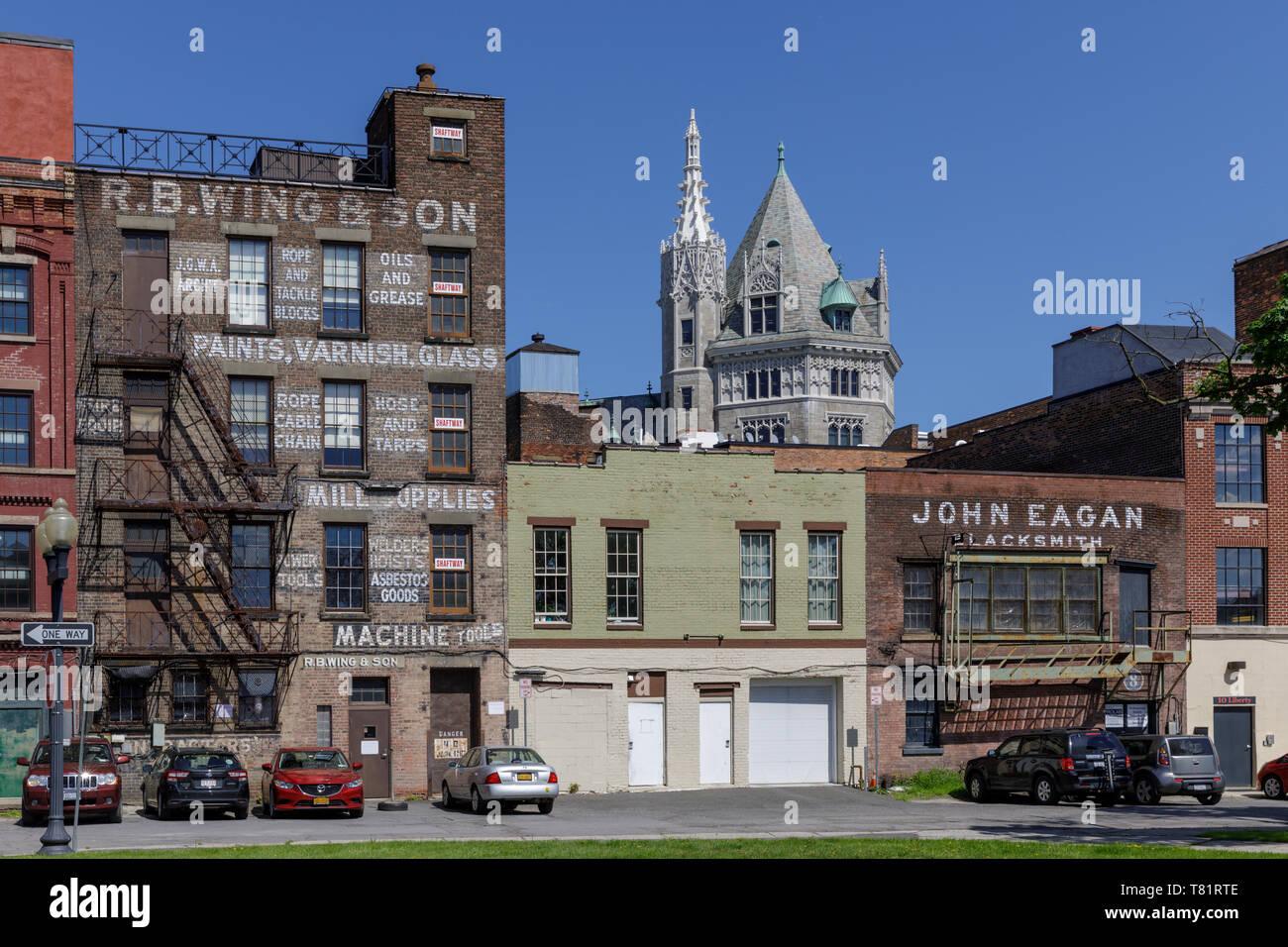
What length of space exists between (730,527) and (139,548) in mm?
15241

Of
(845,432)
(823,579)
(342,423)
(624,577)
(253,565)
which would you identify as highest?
(845,432)

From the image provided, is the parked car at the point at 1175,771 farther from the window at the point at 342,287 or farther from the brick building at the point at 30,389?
the brick building at the point at 30,389

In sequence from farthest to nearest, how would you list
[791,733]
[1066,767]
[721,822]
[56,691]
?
[791,733] → [1066,767] → [721,822] → [56,691]

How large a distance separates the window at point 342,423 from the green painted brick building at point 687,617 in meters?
4.08

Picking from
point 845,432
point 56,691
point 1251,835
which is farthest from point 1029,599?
point 845,432

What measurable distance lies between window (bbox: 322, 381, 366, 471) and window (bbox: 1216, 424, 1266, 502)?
82.5 ft

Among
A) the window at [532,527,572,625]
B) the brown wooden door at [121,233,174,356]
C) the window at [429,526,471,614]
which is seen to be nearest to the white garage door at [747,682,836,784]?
the window at [532,527,572,625]

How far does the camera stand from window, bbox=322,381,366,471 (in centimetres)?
3756

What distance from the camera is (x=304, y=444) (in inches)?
1465

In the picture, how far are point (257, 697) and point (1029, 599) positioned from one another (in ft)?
70.2

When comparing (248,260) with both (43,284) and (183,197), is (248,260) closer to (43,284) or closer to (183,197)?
(183,197)

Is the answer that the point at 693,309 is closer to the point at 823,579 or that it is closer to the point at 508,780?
the point at 823,579

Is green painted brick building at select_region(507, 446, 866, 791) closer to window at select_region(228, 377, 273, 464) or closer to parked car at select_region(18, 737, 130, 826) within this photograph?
window at select_region(228, 377, 273, 464)

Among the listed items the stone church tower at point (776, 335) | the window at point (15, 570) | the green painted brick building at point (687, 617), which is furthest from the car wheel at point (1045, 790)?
the stone church tower at point (776, 335)
